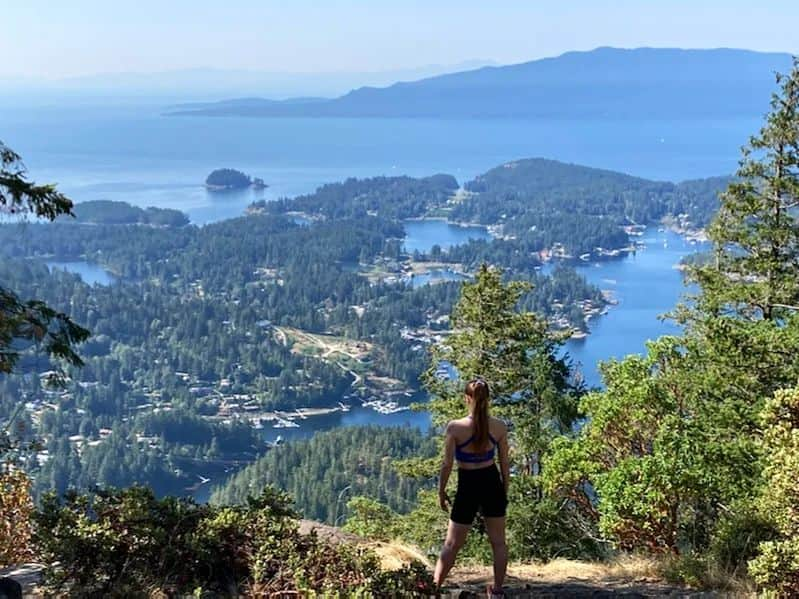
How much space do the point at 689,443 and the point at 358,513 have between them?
27.3 ft

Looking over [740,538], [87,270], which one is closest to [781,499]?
[740,538]

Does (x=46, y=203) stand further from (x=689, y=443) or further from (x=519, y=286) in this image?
(x=519, y=286)

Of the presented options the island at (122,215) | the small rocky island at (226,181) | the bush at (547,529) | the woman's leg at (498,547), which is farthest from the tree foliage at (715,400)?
the small rocky island at (226,181)

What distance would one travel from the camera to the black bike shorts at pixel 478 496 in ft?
14.4

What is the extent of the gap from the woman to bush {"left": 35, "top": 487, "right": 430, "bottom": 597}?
371 millimetres

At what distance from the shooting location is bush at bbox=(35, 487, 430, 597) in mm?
4410

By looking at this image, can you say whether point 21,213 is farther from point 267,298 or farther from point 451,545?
point 267,298

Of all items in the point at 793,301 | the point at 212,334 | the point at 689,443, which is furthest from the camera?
the point at 212,334

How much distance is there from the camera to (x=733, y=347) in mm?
8117

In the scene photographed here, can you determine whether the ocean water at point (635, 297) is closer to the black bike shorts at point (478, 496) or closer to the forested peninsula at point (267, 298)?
the forested peninsula at point (267, 298)

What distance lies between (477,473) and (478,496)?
15 centimetres

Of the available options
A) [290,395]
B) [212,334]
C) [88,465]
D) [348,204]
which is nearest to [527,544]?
[88,465]

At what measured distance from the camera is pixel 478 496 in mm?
4434

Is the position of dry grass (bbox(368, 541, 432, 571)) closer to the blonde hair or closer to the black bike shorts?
the black bike shorts
